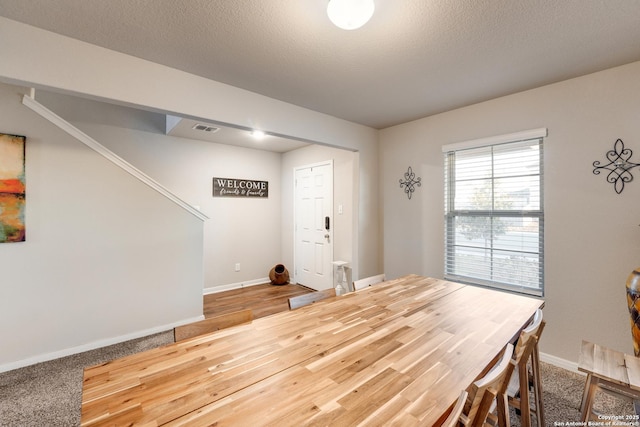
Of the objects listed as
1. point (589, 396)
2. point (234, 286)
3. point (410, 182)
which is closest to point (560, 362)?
point (589, 396)

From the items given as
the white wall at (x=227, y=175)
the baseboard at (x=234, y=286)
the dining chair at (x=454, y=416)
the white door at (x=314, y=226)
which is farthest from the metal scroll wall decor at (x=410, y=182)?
the baseboard at (x=234, y=286)

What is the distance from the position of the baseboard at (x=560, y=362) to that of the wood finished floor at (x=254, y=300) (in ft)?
8.57

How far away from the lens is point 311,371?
1001 mm

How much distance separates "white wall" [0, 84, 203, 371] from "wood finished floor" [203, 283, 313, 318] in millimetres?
570

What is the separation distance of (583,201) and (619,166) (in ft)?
1.08

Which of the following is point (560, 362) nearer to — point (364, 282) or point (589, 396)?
point (589, 396)

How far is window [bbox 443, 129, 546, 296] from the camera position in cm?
250

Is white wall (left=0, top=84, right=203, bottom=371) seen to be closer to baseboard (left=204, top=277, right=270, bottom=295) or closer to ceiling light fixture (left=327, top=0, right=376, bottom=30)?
baseboard (left=204, top=277, right=270, bottom=295)

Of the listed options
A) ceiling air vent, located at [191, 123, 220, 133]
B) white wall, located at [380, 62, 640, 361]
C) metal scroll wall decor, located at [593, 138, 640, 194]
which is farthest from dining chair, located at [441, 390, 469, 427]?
ceiling air vent, located at [191, 123, 220, 133]

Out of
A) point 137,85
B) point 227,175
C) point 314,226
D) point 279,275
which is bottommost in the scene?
point 279,275

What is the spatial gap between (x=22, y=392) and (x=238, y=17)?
2.98m

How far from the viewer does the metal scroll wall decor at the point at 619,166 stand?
2.05 metres

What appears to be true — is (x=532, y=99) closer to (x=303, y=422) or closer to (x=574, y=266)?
(x=574, y=266)

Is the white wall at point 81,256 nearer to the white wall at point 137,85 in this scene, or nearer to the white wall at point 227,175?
the white wall at point 137,85
